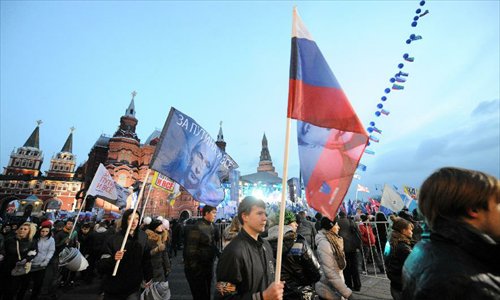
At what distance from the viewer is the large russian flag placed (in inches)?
104

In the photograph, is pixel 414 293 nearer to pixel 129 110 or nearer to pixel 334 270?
pixel 334 270

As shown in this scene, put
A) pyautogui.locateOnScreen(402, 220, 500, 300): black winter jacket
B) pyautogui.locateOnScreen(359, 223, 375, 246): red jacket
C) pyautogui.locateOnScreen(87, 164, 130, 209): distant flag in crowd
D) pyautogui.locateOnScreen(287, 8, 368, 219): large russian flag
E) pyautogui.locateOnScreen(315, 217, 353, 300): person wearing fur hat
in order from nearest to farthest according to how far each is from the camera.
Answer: pyautogui.locateOnScreen(402, 220, 500, 300): black winter jacket
pyautogui.locateOnScreen(287, 8, 368, 219): large russian flag
pyautogui.locateOnScreen(315, 217, 353, 300): person wearing fur hat
pyautogui.locateOnScreen(87, 164, 130, 209): distant flag in crowd
pyautogui.locateOnScreen(359, 223, 375, 246): red jacket

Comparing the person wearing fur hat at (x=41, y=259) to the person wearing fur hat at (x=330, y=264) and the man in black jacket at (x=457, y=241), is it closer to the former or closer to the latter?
the person wearing fur hat at (x=330, y=264)

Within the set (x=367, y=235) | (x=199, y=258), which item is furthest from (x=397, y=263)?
(x=367, y=235)

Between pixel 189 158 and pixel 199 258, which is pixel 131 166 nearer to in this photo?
pixel 189 158

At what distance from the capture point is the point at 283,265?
317 centimetres

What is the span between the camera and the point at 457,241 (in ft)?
4.11

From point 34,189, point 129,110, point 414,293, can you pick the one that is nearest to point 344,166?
point 414,293

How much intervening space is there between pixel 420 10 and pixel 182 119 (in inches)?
309

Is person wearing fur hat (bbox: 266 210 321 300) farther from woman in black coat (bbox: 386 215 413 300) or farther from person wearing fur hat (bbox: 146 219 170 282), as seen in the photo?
person wearing fur hat (bbox: 146 219 170 282)

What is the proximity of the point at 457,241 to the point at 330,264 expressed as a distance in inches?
117

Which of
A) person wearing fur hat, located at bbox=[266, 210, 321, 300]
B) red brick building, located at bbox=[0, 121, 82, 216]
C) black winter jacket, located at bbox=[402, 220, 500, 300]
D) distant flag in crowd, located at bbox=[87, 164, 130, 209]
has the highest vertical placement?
red brick building, located at bbox=[0, 121, 82, 216]

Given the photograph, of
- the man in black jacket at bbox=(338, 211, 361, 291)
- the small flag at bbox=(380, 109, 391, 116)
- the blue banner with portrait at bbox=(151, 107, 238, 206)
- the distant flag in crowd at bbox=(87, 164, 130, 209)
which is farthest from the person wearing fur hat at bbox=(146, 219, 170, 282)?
the small flag at bbox=(380, 109, 391, 116)

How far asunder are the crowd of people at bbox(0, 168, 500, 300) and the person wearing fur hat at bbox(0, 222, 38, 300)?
18mm
